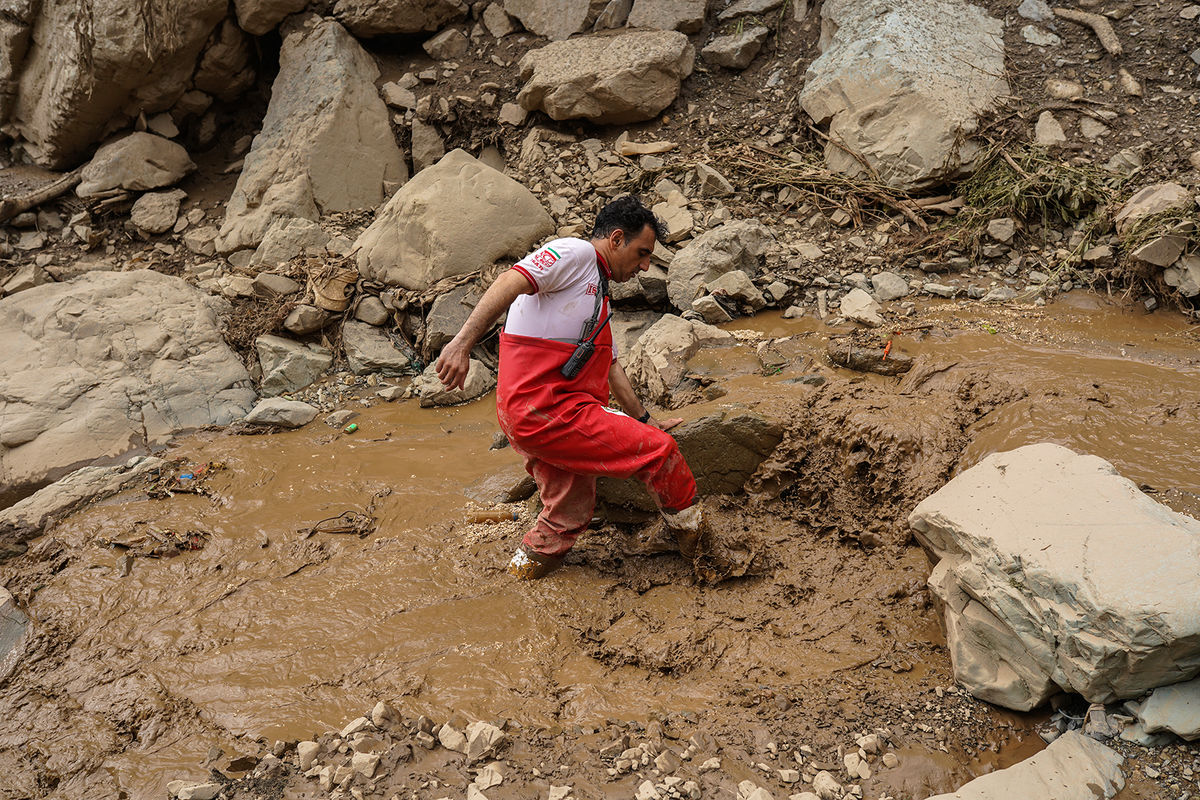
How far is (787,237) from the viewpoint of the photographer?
19.0ft

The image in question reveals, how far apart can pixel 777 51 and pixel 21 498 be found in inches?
260

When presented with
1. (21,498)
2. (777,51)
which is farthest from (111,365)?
(777,51)

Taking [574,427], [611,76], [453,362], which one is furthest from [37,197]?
[574,427]

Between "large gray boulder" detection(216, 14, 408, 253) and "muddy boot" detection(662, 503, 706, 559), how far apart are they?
5.23m

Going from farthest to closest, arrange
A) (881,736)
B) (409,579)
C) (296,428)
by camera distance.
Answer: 1. (296,428)
2. (409,579)
3. (881,736)

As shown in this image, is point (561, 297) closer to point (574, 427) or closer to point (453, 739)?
point (574, 427)

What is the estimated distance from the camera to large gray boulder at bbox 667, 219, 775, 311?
5312 mm

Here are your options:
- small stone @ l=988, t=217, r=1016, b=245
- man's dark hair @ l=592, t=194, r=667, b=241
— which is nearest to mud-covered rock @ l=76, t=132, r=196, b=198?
man's dark hair @ l=592, t=194, r=667, b=241

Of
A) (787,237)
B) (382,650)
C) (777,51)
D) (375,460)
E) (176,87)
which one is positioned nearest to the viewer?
(382,650)

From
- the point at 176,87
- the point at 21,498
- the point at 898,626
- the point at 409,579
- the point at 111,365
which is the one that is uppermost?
the point at 176,87

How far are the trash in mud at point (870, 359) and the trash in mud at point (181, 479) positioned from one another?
3466 millimetres

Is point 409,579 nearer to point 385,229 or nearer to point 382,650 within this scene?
point 382,650

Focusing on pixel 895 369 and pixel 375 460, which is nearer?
pixel 895 369

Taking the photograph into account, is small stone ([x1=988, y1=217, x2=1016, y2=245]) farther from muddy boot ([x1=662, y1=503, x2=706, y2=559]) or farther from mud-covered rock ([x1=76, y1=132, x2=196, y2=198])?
mud-covered rock ([x1=76, y1=132, x2=196, y2=198])
